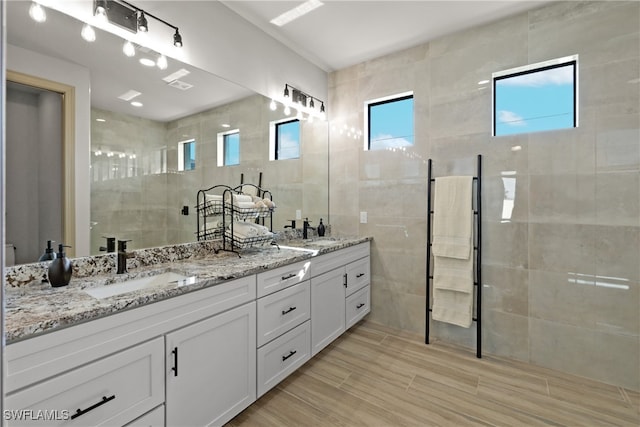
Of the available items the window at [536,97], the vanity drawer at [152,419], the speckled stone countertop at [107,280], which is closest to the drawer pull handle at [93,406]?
the vanity drawer at [152,419]

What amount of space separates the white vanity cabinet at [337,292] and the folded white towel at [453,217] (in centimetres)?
71

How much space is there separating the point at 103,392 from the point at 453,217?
8.06 feet

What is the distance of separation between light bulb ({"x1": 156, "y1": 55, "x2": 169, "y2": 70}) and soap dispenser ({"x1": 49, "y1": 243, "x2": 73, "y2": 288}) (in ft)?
4.05

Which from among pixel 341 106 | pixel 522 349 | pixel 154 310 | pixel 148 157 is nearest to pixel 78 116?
pixel 148 157

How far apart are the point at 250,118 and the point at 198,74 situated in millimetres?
523

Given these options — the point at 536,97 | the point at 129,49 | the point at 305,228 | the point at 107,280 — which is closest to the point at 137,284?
the point at 107,280

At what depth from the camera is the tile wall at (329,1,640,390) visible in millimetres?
1965

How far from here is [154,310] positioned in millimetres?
1227

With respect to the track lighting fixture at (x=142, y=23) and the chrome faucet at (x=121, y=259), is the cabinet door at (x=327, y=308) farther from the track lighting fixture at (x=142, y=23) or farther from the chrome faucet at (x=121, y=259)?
the track lighting fixture at (x=142, y=23)

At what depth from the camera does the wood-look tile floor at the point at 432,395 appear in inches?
67.1

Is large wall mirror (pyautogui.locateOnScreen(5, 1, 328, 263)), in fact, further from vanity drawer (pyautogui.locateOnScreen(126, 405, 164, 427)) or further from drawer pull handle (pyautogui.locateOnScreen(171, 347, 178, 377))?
vanity drawer (pyautogui.locateOnScreen(126, 405, 164, 427))

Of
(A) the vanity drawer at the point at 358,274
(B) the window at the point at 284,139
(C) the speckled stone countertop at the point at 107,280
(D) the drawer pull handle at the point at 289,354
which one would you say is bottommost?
(D) the drawer pull handle at the point at 289,354

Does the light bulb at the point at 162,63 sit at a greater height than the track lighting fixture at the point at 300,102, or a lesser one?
lesser

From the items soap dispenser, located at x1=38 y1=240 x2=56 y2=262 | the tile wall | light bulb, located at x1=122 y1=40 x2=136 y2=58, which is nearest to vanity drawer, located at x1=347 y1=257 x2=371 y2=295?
the tile wall
